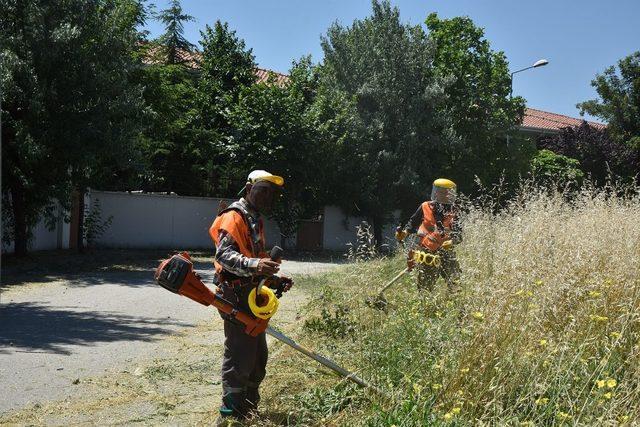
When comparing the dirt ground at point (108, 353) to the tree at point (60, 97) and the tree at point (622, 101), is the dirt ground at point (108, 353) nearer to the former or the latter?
the tree at point (60, 97)

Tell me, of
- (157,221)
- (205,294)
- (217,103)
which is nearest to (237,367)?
(205,294)

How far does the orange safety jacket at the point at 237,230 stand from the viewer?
15.3ft

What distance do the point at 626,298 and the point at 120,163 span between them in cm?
1312

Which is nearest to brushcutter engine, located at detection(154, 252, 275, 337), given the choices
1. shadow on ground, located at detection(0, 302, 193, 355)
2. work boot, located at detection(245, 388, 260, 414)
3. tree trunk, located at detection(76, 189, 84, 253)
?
work boot, located at detection(245, 388, 260, 414)

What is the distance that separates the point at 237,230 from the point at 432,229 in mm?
4117

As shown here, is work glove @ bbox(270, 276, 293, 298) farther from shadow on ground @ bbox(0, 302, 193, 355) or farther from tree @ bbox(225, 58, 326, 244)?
tree @ bbox(225, 58, 326, 244)

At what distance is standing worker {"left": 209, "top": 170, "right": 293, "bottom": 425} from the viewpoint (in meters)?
4.59

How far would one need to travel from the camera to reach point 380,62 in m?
24.7

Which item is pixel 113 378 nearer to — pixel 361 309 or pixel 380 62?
pixel 361 309

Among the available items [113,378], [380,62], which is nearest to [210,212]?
[380,62]

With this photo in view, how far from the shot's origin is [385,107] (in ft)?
80.4

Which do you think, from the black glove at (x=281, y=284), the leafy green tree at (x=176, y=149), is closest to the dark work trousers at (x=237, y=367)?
the black glove at (x=281, y=284)

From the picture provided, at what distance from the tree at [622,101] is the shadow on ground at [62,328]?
93.7 feet

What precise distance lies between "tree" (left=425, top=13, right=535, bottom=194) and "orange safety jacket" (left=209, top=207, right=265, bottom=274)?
68.3 feet
